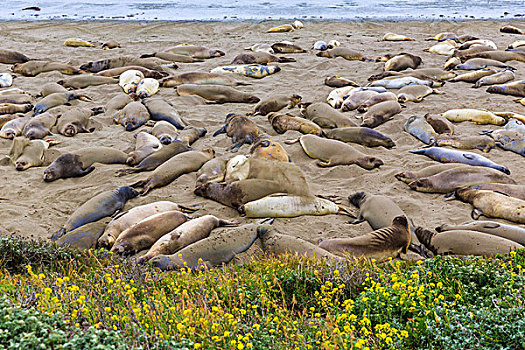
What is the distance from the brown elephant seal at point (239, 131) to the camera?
7.25 m

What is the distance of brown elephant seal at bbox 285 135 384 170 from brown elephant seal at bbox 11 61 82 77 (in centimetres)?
653

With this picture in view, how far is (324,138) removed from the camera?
724cm

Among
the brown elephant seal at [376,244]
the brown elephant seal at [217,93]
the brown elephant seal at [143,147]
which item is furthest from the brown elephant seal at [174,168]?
the brown elephant seal at [217,93]

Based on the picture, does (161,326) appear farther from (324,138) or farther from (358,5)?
(358,5)

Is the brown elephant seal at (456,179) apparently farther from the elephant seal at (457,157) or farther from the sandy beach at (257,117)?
the elephant seal at (457,157)

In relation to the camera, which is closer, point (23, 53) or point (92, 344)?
point (92, 344)

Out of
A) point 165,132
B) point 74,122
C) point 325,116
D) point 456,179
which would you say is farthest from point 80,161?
point 456,179

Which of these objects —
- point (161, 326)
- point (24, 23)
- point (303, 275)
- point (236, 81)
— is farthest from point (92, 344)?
point (24, 23)

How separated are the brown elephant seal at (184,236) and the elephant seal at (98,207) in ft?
3.12

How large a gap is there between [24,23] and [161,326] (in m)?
17.1

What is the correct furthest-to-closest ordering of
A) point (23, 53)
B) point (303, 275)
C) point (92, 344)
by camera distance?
point (23, 53) < point (303, 275) < point (92, 344)

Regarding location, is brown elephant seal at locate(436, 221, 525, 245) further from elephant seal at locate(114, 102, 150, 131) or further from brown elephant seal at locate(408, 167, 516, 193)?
elephant seal at locate(114, 102, 150, 131)

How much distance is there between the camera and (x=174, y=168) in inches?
249

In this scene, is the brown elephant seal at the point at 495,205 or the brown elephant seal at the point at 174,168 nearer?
the brown elephant seal at the point at 495,205
